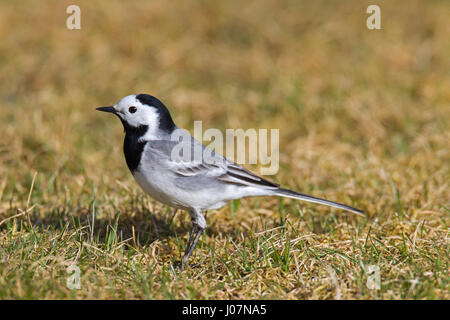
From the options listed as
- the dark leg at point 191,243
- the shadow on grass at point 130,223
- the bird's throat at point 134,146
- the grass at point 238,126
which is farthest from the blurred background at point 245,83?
the dark leg at point 191,243

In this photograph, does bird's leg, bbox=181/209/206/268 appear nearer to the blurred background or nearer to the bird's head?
the bird's head

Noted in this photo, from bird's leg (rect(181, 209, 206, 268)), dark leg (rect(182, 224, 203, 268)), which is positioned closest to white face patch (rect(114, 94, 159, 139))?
bird's leg (rect(181, 209, 206, 268))

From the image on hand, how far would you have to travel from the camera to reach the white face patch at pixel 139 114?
4.39 metres

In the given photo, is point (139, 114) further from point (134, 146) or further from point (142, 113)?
point (134, 146)

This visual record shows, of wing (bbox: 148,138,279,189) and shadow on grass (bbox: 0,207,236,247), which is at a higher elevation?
wing (bbox: 148,138,279,189)

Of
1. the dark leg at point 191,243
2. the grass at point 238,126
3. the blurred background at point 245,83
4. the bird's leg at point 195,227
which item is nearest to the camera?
the grass at point 238,126

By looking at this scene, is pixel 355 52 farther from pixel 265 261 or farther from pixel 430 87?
pixel 265 261

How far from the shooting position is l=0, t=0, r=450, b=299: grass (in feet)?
12.3

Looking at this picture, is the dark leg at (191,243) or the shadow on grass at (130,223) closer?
the dark leg at (191,243)

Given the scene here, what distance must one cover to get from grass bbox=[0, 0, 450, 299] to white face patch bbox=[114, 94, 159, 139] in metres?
0.76

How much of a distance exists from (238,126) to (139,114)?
2.96 metres

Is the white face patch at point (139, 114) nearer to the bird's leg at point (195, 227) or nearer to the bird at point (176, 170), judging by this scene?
the bird at point (176, 170)
